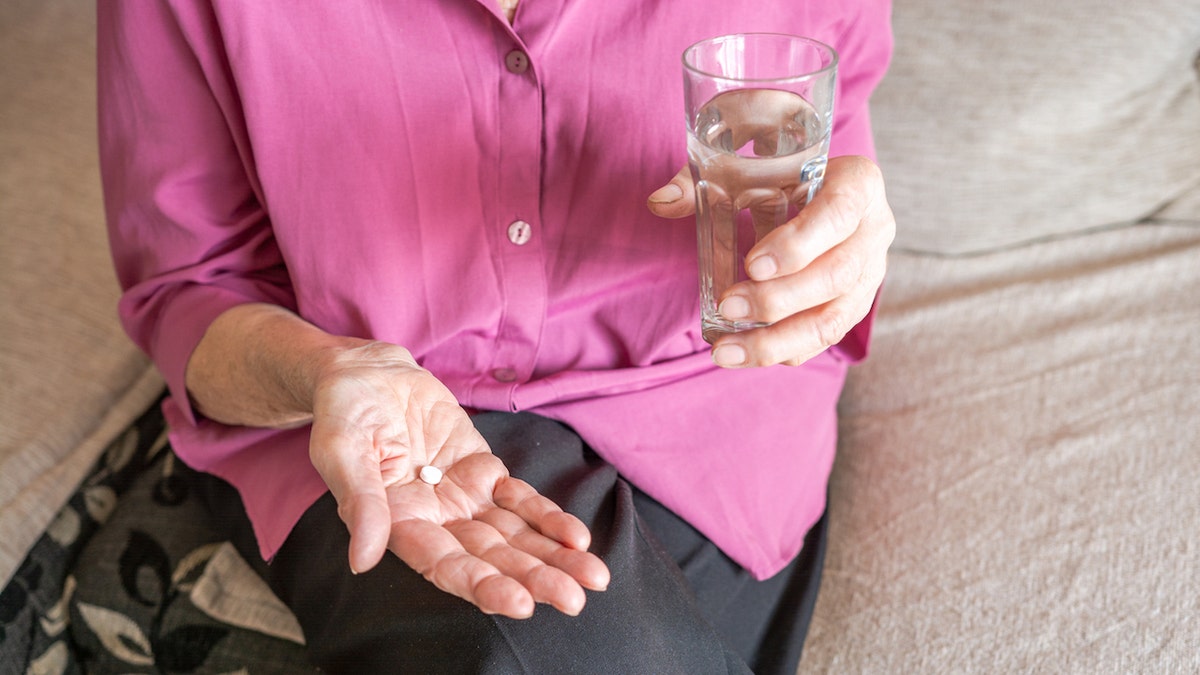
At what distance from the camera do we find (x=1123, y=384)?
45.9 inches

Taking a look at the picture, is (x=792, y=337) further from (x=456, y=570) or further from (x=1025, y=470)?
(x=1025, y=470)

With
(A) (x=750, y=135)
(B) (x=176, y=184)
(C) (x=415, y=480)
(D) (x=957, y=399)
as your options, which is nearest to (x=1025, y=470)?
(D) (x=957, y=399)

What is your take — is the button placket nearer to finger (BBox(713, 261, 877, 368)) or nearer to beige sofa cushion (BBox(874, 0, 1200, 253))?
finger (BBox(713, 261, 877, 368))

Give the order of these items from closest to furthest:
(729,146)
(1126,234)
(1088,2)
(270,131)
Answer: (729,146) → (270,131) → (1088,2) → (1126,234)

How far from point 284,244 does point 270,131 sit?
0.37 ft

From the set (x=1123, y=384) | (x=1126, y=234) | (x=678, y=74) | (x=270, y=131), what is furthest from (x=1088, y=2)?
(x=270, y=131)

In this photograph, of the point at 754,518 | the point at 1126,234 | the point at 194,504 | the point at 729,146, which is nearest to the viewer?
the point at 729,146

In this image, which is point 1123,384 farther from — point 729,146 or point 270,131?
point 270,131

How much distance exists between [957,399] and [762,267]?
66 cm

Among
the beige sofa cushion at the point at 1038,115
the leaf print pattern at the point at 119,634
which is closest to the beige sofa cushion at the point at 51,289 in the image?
the leaf print pattern at the point at 119,634

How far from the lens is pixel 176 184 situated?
0.96 metres

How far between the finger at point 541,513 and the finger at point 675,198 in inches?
10.2

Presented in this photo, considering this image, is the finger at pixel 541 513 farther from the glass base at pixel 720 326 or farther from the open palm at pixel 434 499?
the glass base at pixel 720 326

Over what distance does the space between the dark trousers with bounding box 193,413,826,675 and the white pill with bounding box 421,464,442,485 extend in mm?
93
